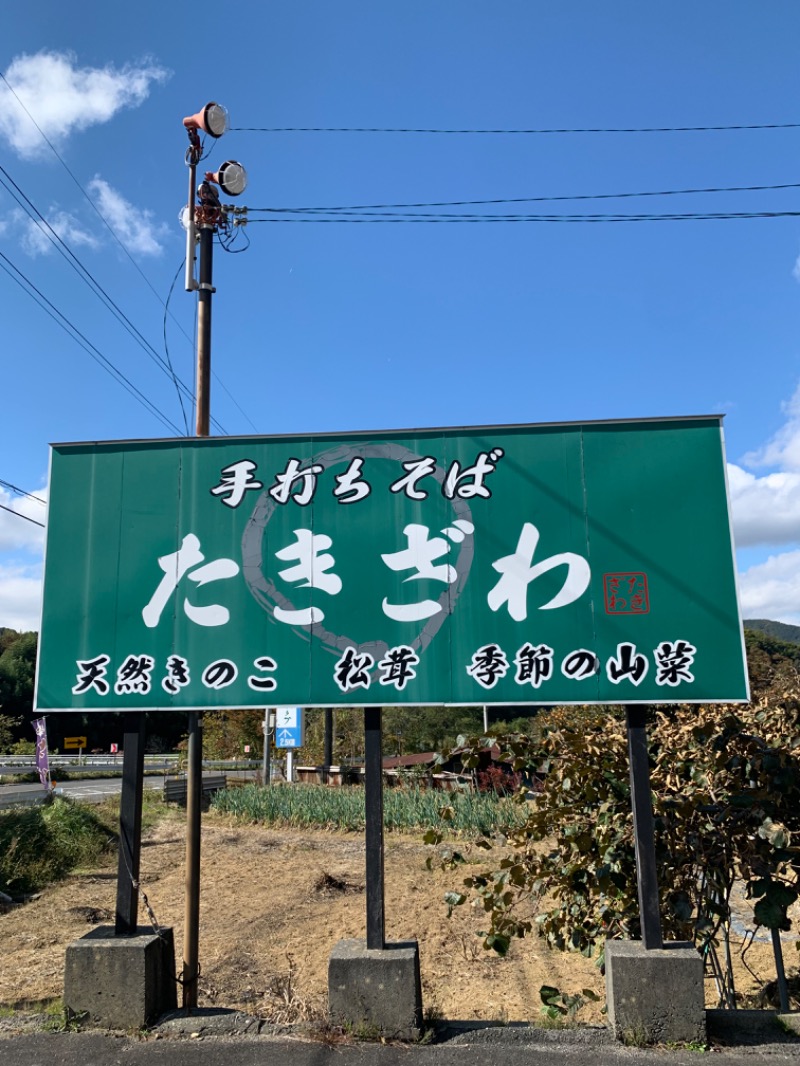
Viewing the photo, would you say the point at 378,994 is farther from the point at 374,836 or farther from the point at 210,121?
the point at 210,121

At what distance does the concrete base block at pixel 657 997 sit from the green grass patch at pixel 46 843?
398 inches

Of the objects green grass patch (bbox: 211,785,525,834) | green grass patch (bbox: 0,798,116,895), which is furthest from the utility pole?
green grass patch (bbox: 211,785,525,834)

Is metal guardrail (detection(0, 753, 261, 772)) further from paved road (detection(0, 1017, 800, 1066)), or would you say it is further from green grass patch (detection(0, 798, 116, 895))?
paved road (detection(0, 1017, 800, 1066))

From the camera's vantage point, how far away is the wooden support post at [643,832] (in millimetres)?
4535

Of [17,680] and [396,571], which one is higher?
[17,680]

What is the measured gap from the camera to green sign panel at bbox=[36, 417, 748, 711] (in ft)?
15.9

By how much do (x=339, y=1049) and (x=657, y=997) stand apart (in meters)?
1.76

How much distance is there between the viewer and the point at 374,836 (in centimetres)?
471

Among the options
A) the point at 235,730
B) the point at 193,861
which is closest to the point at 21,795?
the point at 235,730

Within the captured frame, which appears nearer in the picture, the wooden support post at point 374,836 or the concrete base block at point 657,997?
the concrete base block at point 657,997

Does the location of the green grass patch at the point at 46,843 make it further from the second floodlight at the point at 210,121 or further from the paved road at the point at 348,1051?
the second floodlight at the point at 210,121

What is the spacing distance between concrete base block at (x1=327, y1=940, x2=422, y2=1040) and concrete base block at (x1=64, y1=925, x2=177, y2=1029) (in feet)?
3.60

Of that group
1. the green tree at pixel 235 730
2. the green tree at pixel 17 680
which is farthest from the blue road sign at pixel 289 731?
the green tree at pixel 17 680

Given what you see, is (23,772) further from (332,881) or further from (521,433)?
(521,433)
